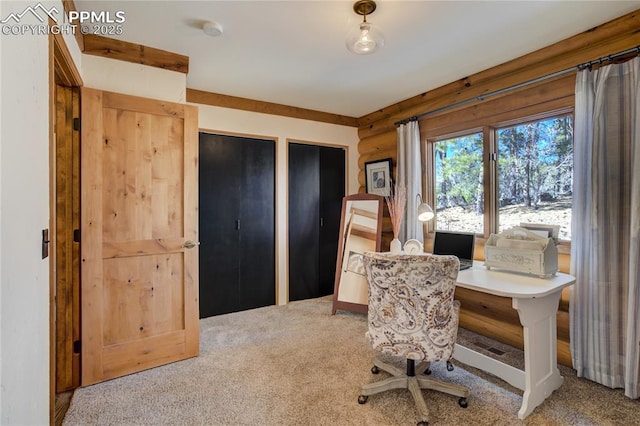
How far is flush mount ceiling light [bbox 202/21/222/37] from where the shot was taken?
83.2 inches

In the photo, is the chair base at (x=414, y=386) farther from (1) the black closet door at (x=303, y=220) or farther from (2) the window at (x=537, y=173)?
(1) the black closet door at (x=303, y=220)

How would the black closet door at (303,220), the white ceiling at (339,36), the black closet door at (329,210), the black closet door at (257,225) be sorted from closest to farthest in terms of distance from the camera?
the white ceiling at (339,36) → the black closet door at (257,225) → the black closet door at (303,220) → the black closet door at (329,210)

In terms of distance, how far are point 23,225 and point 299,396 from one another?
5.64 ft

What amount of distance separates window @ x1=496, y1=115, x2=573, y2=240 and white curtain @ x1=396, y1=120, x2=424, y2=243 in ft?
2.64

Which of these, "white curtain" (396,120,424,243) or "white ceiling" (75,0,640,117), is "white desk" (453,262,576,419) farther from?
"white ceiling" (75,0,640,117)

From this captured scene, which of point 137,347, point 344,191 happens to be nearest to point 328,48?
point 344,191

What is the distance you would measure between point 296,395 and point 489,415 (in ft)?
3.79

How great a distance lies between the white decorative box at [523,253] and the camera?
2100 millimetres

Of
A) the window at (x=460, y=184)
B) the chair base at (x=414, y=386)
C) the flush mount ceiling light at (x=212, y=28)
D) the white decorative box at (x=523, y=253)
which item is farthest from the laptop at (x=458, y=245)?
the flush mount ceiling light at (x=212, y=28)

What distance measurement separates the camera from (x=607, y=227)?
6.83 ft

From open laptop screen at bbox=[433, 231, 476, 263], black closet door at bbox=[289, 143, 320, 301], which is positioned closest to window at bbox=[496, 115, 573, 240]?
open laptop screen at bbox=[433, 231, 476, 263]

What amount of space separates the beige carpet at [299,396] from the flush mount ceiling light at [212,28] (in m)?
2.43

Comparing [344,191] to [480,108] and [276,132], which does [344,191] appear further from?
[480,108]

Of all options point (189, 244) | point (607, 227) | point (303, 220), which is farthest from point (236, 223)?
point (607, 227)
